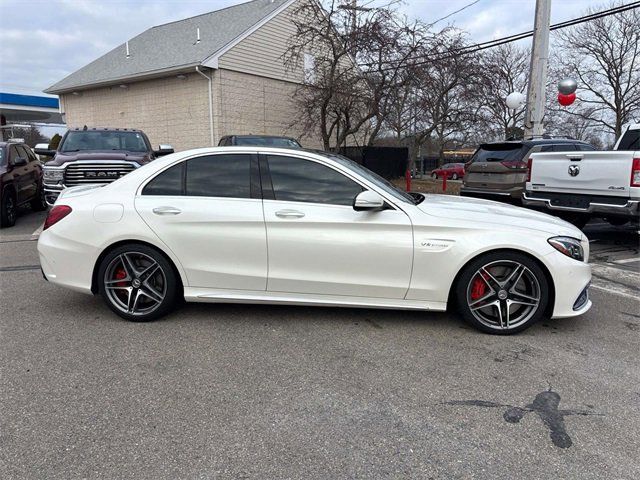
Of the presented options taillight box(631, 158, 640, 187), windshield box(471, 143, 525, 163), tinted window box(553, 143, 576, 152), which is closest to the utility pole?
tinted window box(553, 143, 576, 152)

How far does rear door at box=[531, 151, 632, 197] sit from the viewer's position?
6.68 meters

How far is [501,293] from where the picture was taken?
399cm

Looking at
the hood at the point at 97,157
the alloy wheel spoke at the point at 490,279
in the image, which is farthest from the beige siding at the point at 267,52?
the alloy wheel spoke at the point at 490,279

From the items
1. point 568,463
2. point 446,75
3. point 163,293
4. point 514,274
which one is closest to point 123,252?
point 163,293

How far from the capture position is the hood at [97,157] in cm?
905

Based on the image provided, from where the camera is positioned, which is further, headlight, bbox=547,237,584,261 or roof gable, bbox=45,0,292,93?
roof gable, bbox=45,0,292,93

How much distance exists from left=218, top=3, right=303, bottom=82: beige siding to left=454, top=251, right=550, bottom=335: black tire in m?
16.5

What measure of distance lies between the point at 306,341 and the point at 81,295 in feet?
9.11

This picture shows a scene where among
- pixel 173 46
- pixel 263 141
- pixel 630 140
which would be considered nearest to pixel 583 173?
pixel 630 140

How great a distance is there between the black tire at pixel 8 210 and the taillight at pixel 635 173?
11089 millimetres

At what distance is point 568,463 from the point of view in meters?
2.44

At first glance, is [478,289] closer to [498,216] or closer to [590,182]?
[498,216]

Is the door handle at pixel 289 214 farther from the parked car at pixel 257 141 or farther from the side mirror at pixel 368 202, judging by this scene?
the parked car at pixel 257 141

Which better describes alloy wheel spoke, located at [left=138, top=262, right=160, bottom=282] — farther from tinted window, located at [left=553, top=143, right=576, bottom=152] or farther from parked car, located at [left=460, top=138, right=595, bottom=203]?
tinted window, located at [left=553, top=143, right=576, bottom=152]
